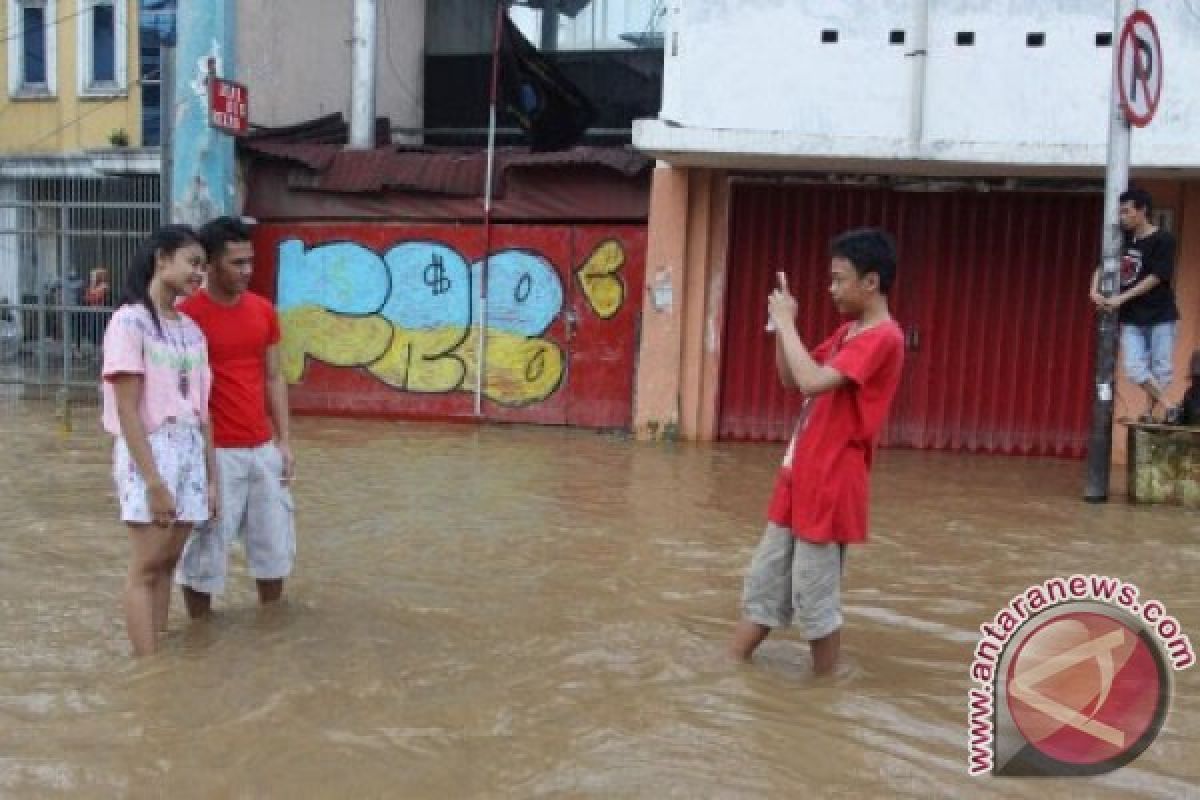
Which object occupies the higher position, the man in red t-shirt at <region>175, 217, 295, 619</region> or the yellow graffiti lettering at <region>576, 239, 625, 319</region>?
the yellow graffiti lettering at <region>576, 239, 625, 319</region>

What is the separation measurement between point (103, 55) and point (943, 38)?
13705 millimetres

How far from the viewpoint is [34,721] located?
160 inches

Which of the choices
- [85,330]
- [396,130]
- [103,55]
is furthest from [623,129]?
[103,55]

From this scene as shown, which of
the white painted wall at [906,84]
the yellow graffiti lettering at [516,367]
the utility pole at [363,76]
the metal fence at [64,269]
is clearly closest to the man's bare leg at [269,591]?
the white painted wall at [906,84]

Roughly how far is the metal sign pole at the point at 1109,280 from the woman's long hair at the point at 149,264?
5834 millimetres

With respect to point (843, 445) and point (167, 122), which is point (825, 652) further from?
point (167, 122)

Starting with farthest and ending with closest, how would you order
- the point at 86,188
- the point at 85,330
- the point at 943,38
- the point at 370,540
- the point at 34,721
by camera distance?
1. the point at 86,188
2. the point at 85,330
3. the point at 943,38
4. the point at 370,540
5. the point at 34,721

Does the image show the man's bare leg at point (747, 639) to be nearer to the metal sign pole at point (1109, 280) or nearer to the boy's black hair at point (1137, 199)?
the metal sign pole at point (1109, 280)

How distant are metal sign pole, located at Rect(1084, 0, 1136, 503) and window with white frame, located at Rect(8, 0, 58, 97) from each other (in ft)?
54.6

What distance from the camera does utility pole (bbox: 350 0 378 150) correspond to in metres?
14.5

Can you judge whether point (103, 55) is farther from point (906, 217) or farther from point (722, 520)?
point (722, 520)

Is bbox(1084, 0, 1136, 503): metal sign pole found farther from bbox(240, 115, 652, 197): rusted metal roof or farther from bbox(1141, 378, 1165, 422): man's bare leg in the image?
bbox(240, 115, 652, 197): rusted metal roof

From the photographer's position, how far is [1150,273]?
814 cm

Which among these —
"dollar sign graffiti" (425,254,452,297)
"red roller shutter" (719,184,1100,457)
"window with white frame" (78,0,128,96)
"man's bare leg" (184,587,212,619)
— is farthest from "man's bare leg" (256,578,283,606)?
"window with white frame" (78,0,128,96)
